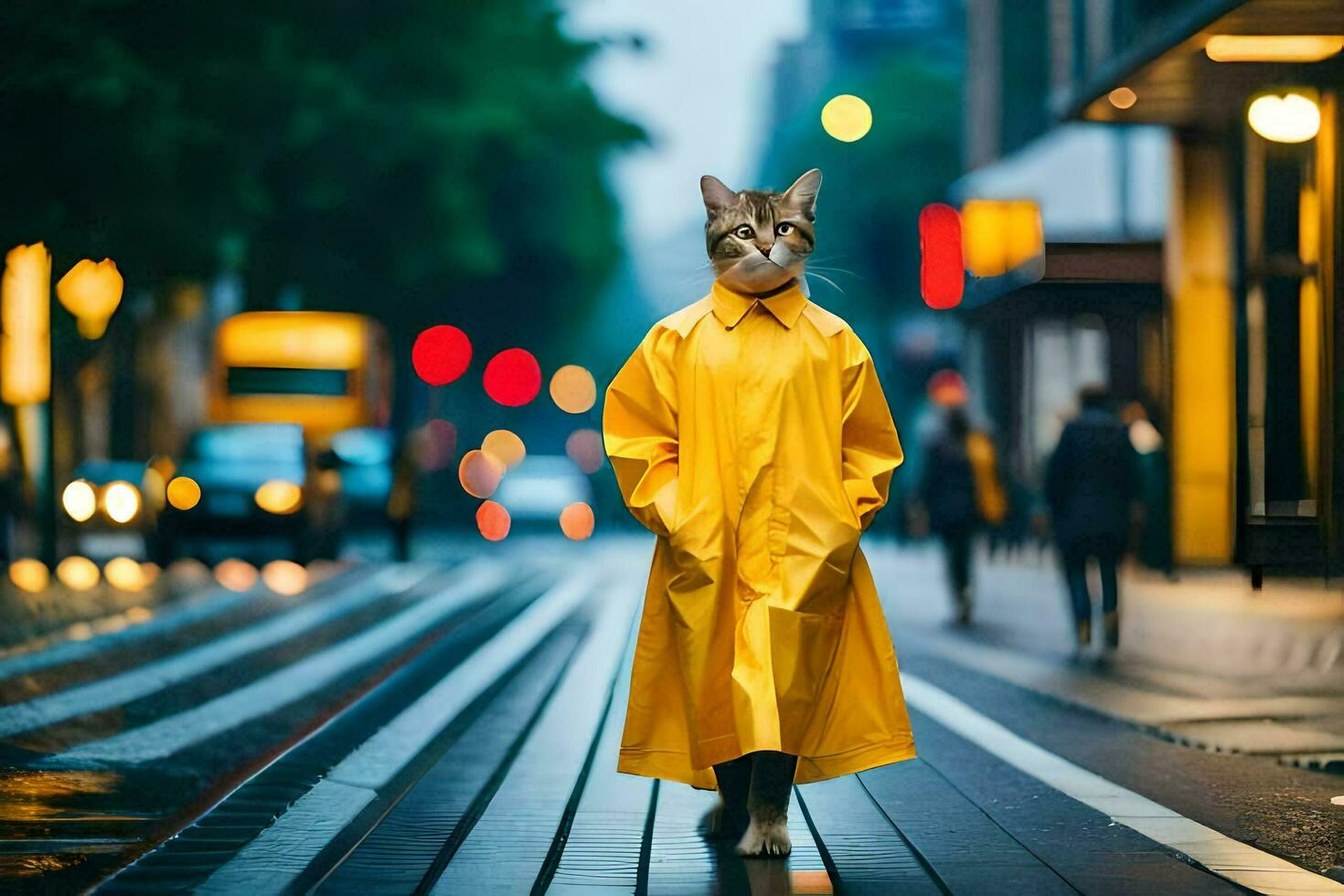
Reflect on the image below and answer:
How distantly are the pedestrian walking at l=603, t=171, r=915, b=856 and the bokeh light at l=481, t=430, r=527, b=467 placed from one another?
6225cm

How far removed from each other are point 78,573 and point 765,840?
16332 millimetres

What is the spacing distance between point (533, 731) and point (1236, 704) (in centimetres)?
366

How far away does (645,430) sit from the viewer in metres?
6.22

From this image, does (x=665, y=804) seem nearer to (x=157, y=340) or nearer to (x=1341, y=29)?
(x=1341, y=29)

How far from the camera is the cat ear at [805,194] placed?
20.5 ft

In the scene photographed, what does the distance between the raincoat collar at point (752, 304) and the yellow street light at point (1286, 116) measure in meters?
5.53

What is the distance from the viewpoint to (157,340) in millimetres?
37312

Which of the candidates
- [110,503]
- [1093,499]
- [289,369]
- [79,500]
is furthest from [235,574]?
[1093,499]

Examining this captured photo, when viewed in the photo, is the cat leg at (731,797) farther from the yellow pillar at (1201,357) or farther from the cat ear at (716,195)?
the yellow pillar at (1201,357)

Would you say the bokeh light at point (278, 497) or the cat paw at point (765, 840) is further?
the bokeh light at point (278, 497)

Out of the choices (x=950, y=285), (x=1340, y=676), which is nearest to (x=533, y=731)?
(x=1340, y=676)

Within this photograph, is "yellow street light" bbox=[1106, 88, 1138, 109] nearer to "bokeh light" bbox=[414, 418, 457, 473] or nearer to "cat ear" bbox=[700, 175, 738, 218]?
"cat ear" bbox=[700, 175, 738, 218]

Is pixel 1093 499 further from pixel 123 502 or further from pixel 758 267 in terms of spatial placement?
pixel 123 502

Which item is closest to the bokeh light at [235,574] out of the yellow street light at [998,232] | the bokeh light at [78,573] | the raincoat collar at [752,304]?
the bokeh light at [78,573]
